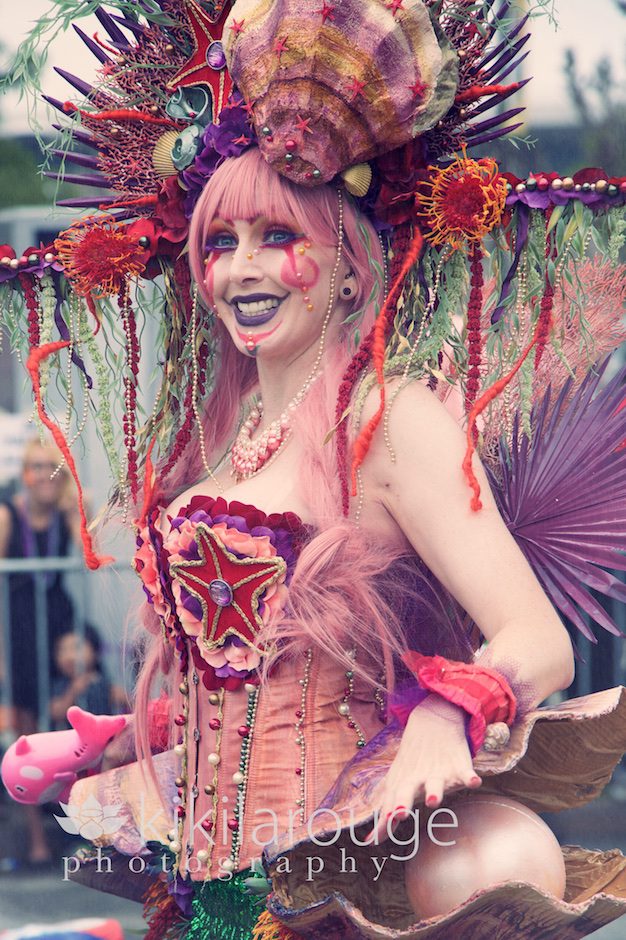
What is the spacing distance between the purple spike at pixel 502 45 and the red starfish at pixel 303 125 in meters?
0.33

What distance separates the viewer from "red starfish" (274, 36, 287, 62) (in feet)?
6.72

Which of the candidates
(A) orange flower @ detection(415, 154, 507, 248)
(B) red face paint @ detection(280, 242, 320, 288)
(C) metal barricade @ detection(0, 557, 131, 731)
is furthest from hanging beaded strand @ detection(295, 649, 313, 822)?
(C) metal barricade @ detection(0, 557, 131, 731)

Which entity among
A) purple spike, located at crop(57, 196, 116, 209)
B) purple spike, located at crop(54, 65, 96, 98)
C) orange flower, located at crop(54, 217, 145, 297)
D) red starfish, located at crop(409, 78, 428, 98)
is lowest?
orange flower, located at crop(54, 217, 145, 297)

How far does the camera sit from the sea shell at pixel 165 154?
231 cm

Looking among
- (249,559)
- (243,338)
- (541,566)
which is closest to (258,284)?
(243,338)

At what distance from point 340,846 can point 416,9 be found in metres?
1.32

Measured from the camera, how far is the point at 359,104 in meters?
2.06

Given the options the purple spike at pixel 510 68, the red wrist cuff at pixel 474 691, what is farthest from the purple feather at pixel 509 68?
the red wrist cuff at pixel 474 691

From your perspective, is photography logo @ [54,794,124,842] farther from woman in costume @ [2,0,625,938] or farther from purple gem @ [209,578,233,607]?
A: purple gem @ [209,578,233,607]

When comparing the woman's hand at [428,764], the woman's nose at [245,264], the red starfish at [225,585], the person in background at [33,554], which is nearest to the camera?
the woman's hand at [428,764]

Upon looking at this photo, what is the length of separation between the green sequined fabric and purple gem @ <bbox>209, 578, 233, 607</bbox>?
45cm

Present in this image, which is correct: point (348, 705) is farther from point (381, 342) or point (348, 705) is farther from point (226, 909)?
point (381, 342)

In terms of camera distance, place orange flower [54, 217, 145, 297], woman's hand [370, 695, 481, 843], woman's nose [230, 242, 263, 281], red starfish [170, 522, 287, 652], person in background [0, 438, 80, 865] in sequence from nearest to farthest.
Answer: woman's hand [370, 695, 481, 843] < red starfish [170, 522, 287, 652] < woman's nose [230, 242, 263, 281] < orange flower [54, 217, 145, 297] < person in background [0, 438, 80, 865]

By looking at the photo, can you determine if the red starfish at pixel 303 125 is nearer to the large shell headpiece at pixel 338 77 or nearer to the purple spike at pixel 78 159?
the large shell headpiece at pixel 338 77
